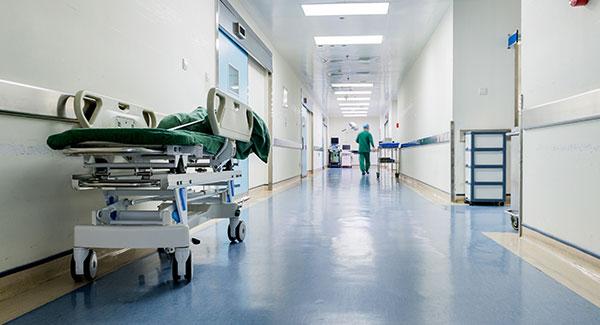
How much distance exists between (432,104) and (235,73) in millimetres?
3768

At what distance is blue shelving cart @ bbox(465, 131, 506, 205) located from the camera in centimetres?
514

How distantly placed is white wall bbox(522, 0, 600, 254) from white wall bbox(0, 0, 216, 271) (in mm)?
2970

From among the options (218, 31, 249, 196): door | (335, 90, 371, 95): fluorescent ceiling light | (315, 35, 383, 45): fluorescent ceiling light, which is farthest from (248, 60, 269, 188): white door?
(335, 90, 371, 95): fluorescent ceiling light

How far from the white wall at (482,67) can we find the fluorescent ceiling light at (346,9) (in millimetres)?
1077

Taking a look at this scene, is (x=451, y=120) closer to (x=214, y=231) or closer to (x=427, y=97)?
(x=427, y=97)

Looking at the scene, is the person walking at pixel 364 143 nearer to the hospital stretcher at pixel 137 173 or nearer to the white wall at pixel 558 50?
the white wall at pixel 558 50

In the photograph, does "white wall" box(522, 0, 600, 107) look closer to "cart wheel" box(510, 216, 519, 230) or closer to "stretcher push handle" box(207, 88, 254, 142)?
"cart wheel" box(510, 216, 519, 230)

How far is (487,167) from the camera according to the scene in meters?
5.15

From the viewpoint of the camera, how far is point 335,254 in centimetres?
261

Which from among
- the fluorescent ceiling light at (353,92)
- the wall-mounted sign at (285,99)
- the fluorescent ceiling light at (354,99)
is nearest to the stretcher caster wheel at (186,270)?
the wall-mounted sign at (285,99)

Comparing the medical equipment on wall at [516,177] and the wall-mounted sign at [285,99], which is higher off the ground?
the wall-mounted sign at [285,99]

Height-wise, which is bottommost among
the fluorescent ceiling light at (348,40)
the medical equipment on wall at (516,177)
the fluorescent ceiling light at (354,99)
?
A: the medical equipment on wall at (516,177)

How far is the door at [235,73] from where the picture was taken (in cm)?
505

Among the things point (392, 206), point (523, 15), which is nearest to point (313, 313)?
point (523, 15)
